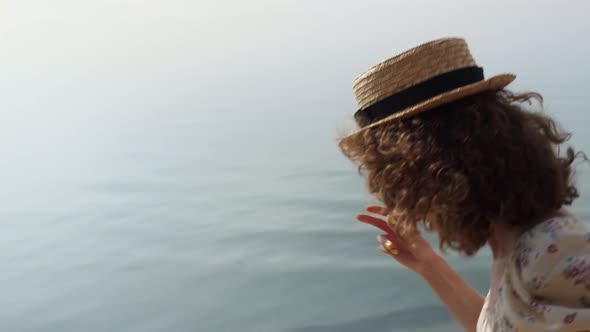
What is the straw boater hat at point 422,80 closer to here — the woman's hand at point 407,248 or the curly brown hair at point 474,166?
the curly brown hair at point 474,166

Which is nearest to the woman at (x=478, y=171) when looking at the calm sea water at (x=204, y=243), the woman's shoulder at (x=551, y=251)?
the woman's shoulder at (x=551, y=251)

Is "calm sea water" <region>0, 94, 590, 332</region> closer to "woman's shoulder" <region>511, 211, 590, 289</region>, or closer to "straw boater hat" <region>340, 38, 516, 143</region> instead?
"straw boater hat" <region>340, 38, 516, 143</region>

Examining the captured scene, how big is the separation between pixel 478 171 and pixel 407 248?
47 centimetres

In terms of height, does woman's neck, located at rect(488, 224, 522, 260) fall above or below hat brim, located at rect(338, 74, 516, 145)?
below

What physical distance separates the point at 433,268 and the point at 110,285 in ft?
6.84

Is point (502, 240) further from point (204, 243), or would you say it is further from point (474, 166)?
point (204, 243)

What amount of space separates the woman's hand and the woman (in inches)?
10.7

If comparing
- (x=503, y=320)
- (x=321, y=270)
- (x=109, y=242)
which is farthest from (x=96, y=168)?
(x=503, y=320)

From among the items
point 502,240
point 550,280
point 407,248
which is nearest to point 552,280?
point 550,280

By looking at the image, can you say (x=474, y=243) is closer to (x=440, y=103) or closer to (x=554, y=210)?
(x=554, y=210)

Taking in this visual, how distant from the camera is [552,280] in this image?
3.37 feet

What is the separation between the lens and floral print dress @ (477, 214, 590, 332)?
1.01m

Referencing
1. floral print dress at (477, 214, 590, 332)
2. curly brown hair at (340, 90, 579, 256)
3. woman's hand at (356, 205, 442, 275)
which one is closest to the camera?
floral print dress at (477, 214, 590, 332)

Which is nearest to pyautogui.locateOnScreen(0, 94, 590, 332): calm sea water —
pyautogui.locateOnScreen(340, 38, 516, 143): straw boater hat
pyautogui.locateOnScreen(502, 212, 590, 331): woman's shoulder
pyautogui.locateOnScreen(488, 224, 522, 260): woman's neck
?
pyautogui.locateOnScreen(340, 38, 516, 143): straw boater hat
